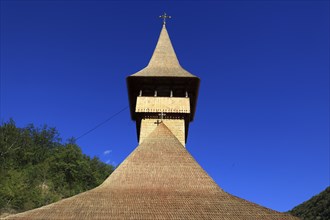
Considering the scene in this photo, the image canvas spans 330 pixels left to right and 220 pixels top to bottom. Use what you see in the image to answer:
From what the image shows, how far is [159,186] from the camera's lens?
43.0ft

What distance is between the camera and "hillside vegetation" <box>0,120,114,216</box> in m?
35.0

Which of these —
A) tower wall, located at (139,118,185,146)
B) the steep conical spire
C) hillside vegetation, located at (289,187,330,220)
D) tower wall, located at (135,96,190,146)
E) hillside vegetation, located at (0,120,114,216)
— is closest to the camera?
tower wall, located at (139,118,185,146)

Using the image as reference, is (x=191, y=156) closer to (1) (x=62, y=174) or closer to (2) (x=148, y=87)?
(2) (x=148, y=87)

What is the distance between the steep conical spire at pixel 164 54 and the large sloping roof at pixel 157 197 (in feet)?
26.0

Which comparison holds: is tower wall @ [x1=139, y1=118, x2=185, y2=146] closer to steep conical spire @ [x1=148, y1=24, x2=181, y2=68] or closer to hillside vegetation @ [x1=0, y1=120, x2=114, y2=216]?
steep conical spire @ [x1=148, y1=24, x2=181, y2=68]

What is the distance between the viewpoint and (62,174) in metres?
43.4

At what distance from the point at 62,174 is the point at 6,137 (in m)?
9.78

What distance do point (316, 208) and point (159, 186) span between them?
36.6 metres

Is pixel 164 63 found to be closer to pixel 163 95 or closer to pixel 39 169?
pixel 163 95

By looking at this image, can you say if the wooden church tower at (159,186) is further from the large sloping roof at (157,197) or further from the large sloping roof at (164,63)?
the large sloping roof at (164,63)

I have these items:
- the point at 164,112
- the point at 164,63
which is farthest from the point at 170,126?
the point at 164,63

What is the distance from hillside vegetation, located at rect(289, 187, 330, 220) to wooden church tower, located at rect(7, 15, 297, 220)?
28.6 metres

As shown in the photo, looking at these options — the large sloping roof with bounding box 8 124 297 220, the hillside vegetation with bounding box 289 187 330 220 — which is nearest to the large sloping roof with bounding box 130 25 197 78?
the large sloping roof with bounding box 8 124 297 220

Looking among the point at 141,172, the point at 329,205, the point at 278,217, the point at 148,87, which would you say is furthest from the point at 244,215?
the point at 329,205
